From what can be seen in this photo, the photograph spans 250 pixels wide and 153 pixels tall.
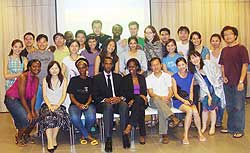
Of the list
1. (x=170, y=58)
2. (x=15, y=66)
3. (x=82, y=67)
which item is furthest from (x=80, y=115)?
(x=170, y=58)

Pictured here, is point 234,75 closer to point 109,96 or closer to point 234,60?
point 234,60

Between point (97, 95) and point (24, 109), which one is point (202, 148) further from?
point (24, 109)

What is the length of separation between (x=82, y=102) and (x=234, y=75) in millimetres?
2119

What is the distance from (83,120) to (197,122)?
1.60 m

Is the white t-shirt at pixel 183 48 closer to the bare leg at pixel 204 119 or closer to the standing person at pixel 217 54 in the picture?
the standing person at pixel 217 54

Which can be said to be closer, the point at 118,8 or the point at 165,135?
the point at 165,135

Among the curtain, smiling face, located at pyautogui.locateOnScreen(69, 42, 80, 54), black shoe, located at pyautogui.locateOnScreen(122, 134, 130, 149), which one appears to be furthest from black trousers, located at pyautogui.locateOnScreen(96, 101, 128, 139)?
the curtain

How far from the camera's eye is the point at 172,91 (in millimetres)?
5512

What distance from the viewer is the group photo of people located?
207 inches

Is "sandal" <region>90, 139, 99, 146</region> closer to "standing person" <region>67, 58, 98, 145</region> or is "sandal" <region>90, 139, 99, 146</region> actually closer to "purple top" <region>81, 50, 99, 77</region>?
"standing person" <region>67, 58, 98, 145</region>

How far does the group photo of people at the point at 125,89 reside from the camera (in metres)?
5.25

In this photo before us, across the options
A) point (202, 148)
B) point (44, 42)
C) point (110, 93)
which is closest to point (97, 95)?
point (110, 93)

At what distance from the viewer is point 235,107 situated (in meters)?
5.40

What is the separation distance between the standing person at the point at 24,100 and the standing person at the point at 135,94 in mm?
1264
